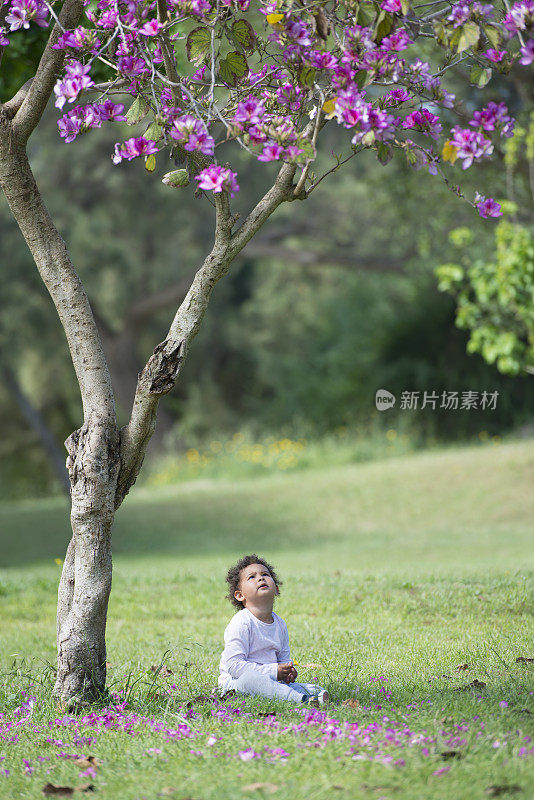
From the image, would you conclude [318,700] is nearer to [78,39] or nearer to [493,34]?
[493,34]

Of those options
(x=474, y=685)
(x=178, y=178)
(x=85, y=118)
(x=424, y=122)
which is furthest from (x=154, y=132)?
(x=474, y=685)

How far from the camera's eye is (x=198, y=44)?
3.69m

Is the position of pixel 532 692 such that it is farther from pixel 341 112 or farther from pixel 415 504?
pixel 415 504

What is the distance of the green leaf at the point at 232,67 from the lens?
12.2ft

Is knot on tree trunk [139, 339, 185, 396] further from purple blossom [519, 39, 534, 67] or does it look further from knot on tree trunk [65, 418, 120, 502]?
purple blossom [519, 39, 534, 67]

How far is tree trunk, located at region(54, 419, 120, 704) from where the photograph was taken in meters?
3.96

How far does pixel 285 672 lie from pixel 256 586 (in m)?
0.41

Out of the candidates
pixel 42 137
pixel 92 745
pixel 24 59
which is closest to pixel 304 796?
pixel 92 745

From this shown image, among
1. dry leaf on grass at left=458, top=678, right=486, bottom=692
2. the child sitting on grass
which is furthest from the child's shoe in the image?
dry leaf on grass at left=458, top=678, right=486, bottom=692

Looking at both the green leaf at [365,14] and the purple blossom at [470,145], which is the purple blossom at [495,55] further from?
the green leaf at [365,14]

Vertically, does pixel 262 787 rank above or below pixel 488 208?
below

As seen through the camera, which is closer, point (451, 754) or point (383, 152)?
point (451, 754)

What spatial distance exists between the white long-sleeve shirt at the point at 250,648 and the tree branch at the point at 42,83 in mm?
2434

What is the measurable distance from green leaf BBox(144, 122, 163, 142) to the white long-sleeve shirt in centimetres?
215
